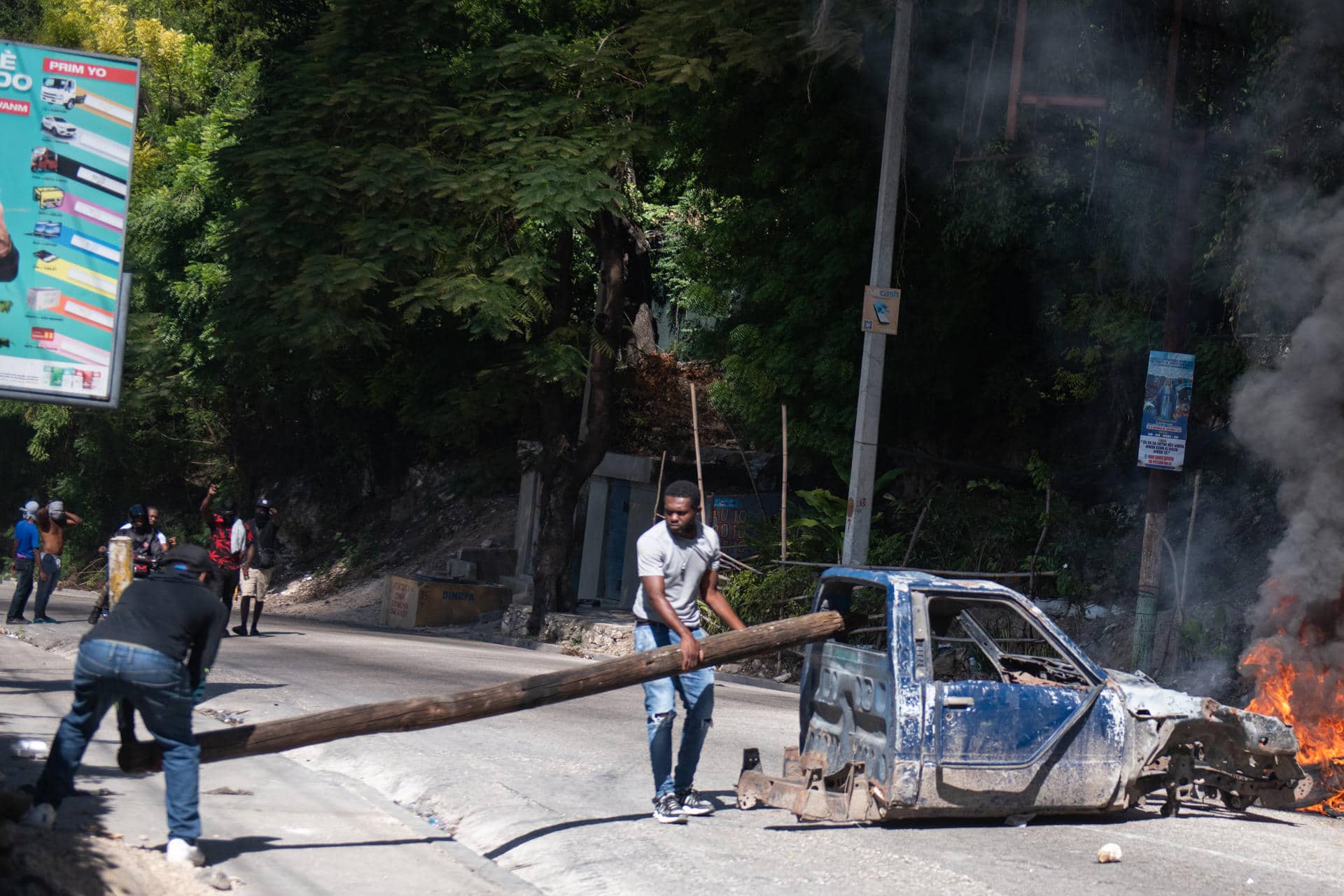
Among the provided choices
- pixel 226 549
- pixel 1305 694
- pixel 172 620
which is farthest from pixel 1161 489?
pixel 226 549

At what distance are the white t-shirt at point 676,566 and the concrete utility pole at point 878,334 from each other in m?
7.45

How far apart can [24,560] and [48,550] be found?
0.31 metres

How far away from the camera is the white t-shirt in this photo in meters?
6.72

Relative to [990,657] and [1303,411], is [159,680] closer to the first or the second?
[990,657]

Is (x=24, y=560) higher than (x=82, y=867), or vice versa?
(x=82, y=867)

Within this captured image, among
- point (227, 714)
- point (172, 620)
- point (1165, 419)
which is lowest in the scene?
point (227, 714)

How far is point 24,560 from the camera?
54.0 feet

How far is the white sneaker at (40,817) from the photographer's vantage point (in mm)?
5516

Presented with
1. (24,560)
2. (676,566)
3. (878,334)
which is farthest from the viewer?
(24,560)

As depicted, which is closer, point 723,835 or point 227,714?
point 723,835

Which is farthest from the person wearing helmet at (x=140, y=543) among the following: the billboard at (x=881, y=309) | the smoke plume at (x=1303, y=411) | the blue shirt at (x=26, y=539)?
the smoke plume at (x=1303, y=411)

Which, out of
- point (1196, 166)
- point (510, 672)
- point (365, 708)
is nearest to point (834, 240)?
point (1196, 166)

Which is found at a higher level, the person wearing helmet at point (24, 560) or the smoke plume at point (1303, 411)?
the smoke plume at point (1303, 411)

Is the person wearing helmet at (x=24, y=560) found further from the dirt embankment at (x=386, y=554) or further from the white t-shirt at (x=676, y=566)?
the white t-shirt at (x=676, y=566)
